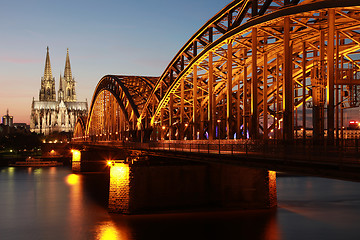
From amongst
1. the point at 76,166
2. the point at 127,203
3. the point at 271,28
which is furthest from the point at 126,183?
the point at 76,166

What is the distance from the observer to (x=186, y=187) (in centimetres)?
4425

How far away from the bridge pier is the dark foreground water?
1.01 m

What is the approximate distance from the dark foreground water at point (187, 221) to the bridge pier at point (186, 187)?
101cm

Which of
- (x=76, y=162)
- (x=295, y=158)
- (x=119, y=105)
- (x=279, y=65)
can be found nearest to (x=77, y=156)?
(x=76, y=162)

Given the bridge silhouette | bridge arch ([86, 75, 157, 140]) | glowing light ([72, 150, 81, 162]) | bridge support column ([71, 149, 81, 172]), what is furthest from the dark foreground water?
glowing light ([72, 150, 81, 162])

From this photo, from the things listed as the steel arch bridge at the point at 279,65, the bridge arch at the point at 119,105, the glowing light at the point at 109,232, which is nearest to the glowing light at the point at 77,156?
the bridge arch at the point at 119,105

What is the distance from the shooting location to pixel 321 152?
21562mm

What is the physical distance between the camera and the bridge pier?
4297 centimetres

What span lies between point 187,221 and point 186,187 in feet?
13.2

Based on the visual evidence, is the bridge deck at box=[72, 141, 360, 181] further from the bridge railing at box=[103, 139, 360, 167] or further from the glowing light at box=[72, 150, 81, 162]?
the glowing light at box=[72, 150, 81, 162]

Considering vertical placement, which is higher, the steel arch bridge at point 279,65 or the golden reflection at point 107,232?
the steel arch bridge at point 279,65

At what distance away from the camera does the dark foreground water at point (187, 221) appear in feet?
125

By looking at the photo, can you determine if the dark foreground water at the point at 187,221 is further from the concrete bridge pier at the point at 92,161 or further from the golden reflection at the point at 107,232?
the concrete bridge pier at the point at 92,161

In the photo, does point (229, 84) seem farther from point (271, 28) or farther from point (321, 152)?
point (321, 152)
